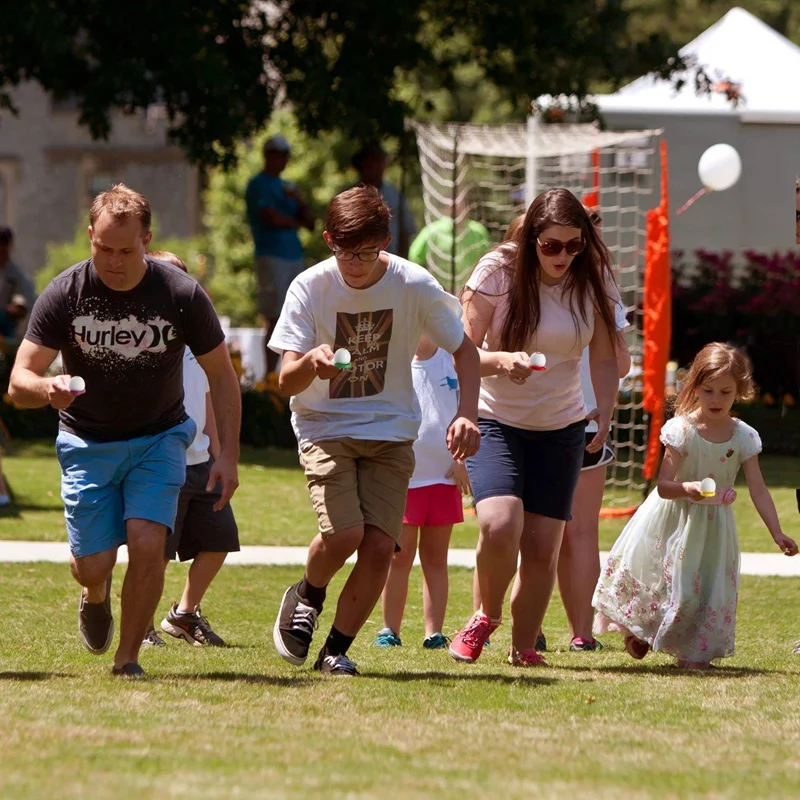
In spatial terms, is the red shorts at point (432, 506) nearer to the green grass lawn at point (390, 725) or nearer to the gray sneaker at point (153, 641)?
the green grass lawn at point (390, 725)

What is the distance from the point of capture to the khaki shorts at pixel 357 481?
629 cm

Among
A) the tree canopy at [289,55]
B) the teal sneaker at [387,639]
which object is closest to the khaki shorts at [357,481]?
the teal sneaker at [387,639]

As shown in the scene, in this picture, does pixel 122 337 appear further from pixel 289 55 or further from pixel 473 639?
pixel 289 55

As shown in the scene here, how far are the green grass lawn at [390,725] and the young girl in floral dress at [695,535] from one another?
6.8 inches

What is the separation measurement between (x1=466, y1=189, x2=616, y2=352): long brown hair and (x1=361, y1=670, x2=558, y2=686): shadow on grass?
4.23 feet

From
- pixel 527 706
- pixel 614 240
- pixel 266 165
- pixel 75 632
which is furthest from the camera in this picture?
pixel 614 240

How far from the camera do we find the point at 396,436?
250 inches

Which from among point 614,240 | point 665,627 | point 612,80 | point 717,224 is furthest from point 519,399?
point 717,224

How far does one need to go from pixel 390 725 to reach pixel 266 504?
8084 mm

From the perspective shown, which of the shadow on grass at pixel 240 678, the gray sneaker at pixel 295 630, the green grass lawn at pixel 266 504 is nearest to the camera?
the shadow on grass at pixel 240 678

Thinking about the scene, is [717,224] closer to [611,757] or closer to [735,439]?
Result: [735,439]

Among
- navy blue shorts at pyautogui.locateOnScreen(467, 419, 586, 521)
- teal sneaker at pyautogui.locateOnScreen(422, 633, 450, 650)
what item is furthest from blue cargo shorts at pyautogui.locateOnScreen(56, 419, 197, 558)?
teal sneaker at pyautogui.locateOnScreen(422, 633, 450, 650)

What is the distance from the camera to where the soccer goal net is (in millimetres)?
15516

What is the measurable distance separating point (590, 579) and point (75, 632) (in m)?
2.41
